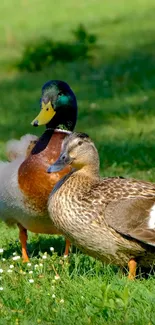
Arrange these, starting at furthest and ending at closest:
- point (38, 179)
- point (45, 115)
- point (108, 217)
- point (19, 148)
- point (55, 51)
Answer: point (55, 51)
point (19, 148)
point (45, 115)
point (38, 179)
point (108, 217)

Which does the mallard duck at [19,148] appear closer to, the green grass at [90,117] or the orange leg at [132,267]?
the green grass at [90,117]

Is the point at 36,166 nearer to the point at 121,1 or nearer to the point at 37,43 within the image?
the point at 37,43

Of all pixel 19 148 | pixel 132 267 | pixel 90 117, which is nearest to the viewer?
pixel 132 267

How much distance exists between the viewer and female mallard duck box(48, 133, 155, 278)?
5.55m

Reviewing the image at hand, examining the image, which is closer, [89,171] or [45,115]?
Result: [89,171]

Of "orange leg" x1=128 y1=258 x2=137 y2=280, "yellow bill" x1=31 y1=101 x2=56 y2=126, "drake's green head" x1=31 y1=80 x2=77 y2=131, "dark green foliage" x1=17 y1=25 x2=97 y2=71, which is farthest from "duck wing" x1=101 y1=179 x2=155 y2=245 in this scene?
"dark green foliage" x1=17 y1=25 x2=97 y2=71

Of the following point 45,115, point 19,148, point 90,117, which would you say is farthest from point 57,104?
A: point 90,117

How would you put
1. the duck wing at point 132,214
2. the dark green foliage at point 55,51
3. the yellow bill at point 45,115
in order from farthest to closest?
the dark green foliage at point 55,51, the yellow bill at point 45,115, the duck wing at point 132,214

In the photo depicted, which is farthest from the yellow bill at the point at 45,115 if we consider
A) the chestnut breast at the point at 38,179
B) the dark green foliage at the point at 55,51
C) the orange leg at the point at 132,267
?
the dark green foliage at the point at 55,51

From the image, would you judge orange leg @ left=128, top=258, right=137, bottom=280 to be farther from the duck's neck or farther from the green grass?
the duck's neck

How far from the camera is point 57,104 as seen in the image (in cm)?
695

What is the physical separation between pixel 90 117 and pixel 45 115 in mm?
4930

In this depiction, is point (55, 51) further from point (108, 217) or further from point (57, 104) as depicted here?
point (108, 217)

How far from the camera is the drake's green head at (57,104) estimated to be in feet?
22.7
